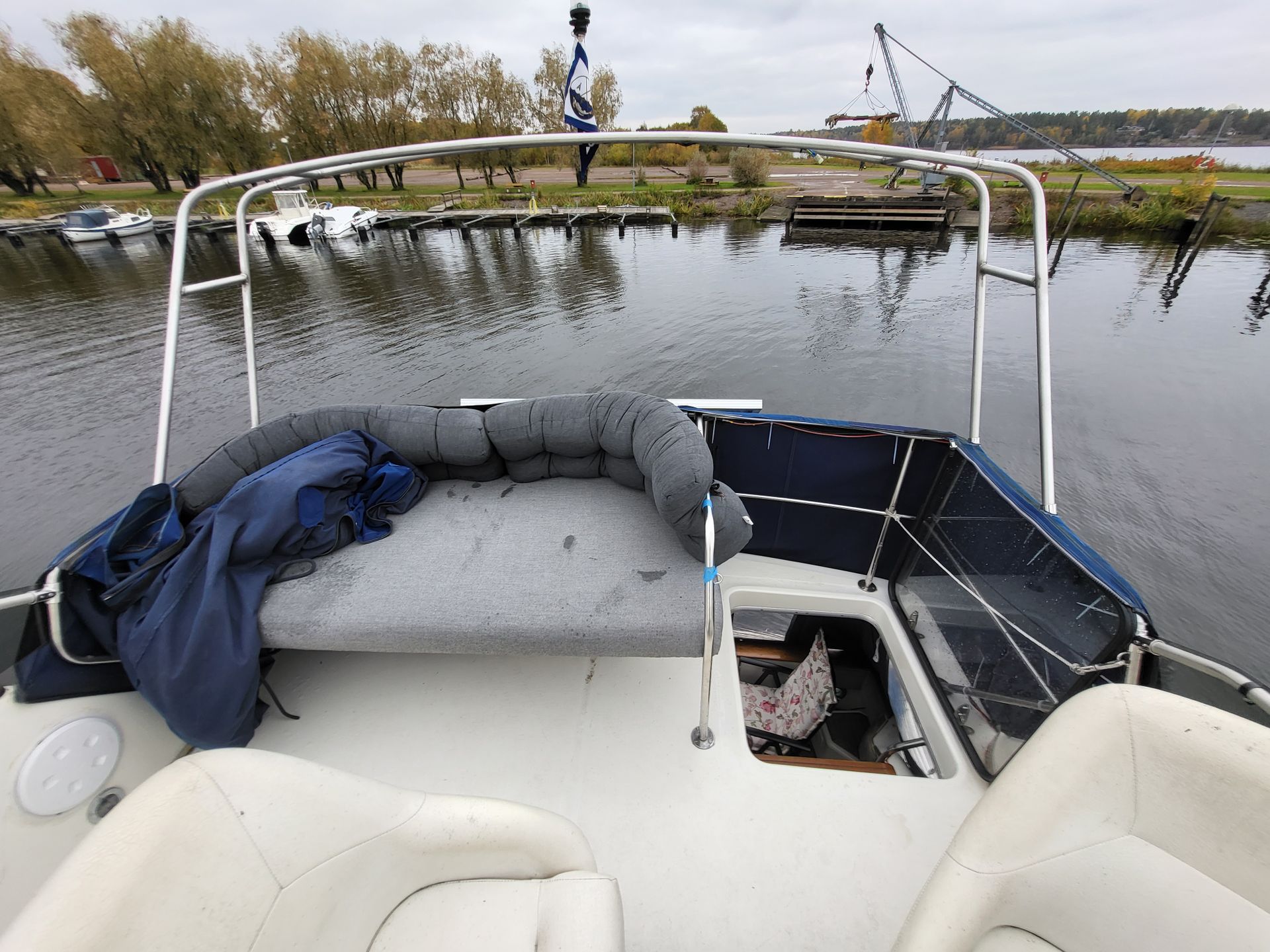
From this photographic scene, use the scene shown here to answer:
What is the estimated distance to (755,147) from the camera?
6.35 feet

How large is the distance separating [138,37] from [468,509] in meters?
41.3

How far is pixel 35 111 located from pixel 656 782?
4240cm

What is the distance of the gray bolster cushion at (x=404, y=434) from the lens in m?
2.43

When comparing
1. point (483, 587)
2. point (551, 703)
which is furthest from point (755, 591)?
point (483, 587)

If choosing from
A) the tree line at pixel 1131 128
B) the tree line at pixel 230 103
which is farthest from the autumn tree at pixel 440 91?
the tree line at pixel 1131 128

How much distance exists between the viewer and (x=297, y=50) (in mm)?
30125

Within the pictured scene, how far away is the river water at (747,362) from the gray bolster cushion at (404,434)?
4576 millimetres

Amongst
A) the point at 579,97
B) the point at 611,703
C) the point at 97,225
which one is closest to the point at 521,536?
the point at 611,703

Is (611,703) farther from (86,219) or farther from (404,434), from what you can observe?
(86,219)

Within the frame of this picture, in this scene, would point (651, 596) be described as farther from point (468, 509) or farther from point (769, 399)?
point (769, 399)

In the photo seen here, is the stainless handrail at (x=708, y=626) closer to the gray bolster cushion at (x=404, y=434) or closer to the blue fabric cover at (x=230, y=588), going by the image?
the gray bolster cushion at (x=404, y=434)

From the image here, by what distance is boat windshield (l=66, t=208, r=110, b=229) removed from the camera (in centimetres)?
1975

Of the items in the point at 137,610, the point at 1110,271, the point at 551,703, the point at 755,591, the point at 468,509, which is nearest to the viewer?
the point at 137,610

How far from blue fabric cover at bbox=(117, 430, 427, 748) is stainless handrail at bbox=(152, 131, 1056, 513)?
1.64ft
